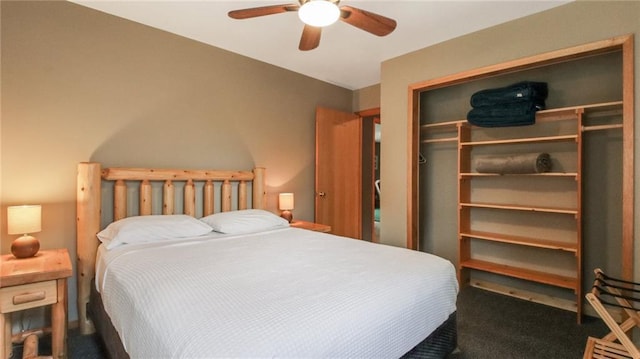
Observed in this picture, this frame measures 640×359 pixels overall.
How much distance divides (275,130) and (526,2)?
2.56 metres

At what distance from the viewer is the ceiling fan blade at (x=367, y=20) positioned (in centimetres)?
182

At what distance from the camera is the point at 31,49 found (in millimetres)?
2121

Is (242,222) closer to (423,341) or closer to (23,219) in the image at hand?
(23,219)

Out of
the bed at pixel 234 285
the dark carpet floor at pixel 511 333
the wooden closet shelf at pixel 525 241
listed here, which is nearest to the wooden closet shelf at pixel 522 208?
the wooden closet shelf at pixel 525 241

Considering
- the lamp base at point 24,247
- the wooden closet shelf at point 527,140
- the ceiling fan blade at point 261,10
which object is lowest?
the lamp base at point 24,247

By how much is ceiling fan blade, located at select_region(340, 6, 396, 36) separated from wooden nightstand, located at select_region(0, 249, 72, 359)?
2219 mm

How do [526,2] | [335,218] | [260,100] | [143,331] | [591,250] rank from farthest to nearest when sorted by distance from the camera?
1. [335,218]
2. [260,100]
3. [591,250]
4. [526,2]
5. [143,331]

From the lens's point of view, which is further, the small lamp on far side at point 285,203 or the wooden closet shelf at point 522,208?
the small lamp on far side at point 285,203

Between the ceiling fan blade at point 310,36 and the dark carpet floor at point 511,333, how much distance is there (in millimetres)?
2302

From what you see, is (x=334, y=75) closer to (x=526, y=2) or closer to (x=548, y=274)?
(x=526, y=2)

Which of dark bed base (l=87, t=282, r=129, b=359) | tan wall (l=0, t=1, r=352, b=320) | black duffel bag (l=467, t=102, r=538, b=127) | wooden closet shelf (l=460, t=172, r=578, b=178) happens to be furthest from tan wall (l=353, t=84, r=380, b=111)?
dark bed base (l=87, t=282, r=129, b=359)

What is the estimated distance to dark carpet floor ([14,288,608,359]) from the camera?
6.42ft

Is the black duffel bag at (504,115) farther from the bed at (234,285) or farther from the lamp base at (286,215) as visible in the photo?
the lamp base at (286,215)

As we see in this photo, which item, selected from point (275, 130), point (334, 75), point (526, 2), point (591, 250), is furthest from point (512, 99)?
point (275, 130)
